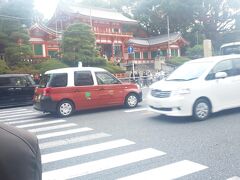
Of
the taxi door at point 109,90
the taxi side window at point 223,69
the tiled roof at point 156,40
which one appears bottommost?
the taxi door at point 109,90

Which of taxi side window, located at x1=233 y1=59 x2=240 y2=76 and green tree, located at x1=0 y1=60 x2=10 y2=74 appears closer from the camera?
taxi side window, located at x1=233 y1=59 x2=240 y2=76

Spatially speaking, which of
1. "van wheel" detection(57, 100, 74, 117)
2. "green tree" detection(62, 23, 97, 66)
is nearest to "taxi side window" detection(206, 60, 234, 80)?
"van wheel" detection(57, 100, 74, 117)

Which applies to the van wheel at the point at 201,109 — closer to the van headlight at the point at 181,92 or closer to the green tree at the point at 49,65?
the van headlight at the point at 181,92

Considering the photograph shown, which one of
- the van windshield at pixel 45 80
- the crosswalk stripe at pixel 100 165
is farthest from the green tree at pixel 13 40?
the crosswalk stripe at pixel 100 165

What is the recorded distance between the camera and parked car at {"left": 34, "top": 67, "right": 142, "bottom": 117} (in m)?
9.62

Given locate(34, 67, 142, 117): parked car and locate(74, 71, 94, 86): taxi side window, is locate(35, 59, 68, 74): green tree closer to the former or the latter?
locate(34, 67, 142, 117): parked car

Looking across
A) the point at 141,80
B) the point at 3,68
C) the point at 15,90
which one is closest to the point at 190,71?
the point at 15,90

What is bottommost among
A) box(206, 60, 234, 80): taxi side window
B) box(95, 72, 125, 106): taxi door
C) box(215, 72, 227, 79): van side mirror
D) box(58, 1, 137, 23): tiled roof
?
box(95, 72, 125, 106): taxi door

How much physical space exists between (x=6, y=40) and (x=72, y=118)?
20.6m

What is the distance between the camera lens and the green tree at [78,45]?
91.2 feet

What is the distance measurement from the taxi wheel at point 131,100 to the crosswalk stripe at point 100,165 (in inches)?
222

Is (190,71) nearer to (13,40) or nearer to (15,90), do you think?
(15,90)

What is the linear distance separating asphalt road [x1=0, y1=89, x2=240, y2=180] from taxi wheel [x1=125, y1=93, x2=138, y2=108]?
6.48ft

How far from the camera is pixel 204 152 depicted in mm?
5125
